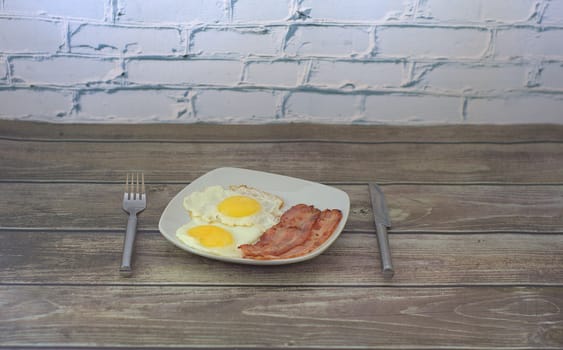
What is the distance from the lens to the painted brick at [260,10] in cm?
155

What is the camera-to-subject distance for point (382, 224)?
1.13 metres

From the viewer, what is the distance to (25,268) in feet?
3.33

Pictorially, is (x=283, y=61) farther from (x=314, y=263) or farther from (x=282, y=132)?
(x=314, y=263)

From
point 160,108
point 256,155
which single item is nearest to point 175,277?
point 256,155

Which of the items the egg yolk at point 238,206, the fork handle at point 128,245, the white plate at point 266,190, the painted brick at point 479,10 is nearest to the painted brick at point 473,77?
the painted brick at point 479,10

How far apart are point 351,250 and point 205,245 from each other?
0.81 feet

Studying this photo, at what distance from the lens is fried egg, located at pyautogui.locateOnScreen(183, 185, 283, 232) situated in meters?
1.09

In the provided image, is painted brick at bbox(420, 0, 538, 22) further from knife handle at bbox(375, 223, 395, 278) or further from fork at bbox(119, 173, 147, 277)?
fork at bbox(119, 173, 147, 277)

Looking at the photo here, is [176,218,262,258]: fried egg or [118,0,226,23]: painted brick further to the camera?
[118,0,226,23]: painted brick

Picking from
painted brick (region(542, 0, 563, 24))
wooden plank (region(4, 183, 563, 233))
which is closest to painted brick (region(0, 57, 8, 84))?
wooden plank (region(4, 183, 563, 233))

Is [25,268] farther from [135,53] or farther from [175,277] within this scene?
[135,53]

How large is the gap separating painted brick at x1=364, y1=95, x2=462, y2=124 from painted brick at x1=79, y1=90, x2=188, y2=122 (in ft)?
1.64

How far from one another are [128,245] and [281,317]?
0.97 feet

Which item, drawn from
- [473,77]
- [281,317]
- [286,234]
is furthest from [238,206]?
[473,77]
